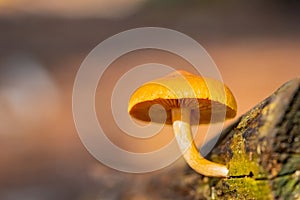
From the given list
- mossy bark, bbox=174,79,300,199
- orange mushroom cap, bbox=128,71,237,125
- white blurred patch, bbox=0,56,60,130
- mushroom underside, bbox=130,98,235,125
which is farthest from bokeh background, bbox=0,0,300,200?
mossy bark, bbox=174,79,300,199

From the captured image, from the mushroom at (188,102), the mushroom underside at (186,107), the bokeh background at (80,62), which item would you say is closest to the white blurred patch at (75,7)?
the bokeh background at (80,62)

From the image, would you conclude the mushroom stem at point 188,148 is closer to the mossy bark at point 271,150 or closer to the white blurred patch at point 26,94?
the mossy bark at point 271,150

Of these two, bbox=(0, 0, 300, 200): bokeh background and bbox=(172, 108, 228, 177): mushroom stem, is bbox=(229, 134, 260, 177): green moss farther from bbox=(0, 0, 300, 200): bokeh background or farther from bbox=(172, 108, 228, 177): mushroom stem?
bbox=(0, 0, 300, 200): bokeh background

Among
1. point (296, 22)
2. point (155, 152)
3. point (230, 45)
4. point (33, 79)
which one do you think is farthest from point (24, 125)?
point (296, 22)

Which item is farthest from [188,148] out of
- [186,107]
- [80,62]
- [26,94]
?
[80,62]

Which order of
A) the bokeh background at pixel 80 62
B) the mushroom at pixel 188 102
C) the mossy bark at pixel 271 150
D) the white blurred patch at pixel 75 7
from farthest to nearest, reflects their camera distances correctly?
the white blurred patch at pixel 75 7
the bokeh background at pixel 80 62
the mushroom at pixel 188 102
the mossy bark at pixel 271 150
